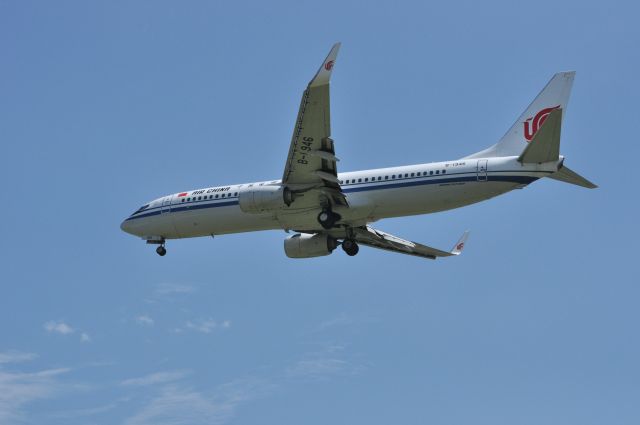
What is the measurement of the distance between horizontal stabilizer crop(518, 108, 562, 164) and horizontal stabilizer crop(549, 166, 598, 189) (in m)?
0.99

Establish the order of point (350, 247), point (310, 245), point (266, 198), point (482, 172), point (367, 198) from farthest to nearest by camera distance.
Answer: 1. point (310, 245)
2. point (350, 247)
3. point (367, 198)
4. point (266, 198)
5. point (482, 172)

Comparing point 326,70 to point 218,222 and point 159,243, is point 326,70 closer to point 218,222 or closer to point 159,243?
point 218,222

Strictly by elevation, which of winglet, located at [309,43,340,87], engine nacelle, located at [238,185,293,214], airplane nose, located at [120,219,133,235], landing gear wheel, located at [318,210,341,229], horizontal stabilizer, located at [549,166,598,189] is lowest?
horizontal stabilizer, located at [549,166,598,189]

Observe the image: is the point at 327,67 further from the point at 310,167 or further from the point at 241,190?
the point at 241,190

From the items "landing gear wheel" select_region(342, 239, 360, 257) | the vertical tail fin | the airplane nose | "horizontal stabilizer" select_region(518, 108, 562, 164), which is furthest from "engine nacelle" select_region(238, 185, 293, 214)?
"horizontal stabilizer" select_region(518, 108, 562, 164)

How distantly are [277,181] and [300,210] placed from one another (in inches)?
61.3

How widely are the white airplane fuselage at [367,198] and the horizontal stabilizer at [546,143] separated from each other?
324 mm

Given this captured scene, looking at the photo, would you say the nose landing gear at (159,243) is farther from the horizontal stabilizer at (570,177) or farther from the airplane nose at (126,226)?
the horizontal stabilizer at (570,177)

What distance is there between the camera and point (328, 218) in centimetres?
4059

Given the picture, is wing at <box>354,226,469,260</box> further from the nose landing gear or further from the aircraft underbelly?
the nose landing gear

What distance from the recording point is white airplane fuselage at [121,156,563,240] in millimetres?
38344

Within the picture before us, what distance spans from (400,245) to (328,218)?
22.9ft

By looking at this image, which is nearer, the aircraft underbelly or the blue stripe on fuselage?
the blue stripe on fuselage

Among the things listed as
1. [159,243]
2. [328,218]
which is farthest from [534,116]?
[159,243]
